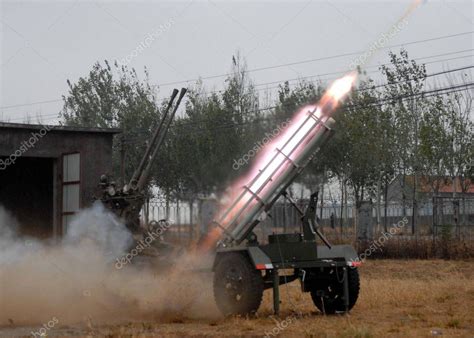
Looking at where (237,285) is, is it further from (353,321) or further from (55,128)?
(55,128)

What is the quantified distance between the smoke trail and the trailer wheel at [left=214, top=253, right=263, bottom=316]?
1.02 m

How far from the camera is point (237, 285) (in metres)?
15.8

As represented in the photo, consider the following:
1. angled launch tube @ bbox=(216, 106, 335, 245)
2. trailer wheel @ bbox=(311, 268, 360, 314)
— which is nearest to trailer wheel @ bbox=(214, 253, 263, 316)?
angled launch tube @ bbox=(216, 106, 335, 245)

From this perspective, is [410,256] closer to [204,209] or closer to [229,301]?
[204,209]

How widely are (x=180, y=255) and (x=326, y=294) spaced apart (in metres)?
4.56

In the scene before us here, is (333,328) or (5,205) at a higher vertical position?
(5,205)

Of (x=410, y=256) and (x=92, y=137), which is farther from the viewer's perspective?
(x=410, y=256)

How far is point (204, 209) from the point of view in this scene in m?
23.2

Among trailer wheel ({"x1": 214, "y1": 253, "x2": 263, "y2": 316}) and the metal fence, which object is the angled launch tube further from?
the metal fence

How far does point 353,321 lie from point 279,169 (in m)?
3.27

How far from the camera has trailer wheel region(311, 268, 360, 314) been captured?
1644 cm

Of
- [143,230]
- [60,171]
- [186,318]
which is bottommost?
[186,318]

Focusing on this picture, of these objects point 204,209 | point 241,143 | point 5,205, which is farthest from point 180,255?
point 5,205

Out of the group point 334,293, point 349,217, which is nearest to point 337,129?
point 349,217
